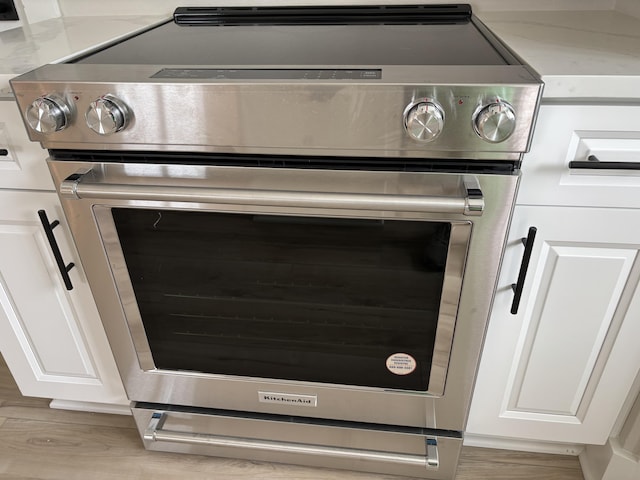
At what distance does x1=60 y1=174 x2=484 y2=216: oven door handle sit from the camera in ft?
2.39

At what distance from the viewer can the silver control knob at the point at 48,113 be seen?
28.9 inches

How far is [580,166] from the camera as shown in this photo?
0.76 m

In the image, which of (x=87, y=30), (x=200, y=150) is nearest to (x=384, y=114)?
(x=200, y=150)

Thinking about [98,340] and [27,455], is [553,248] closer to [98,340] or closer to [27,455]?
[98,340]

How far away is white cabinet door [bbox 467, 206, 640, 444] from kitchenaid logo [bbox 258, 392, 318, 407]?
1.20ft

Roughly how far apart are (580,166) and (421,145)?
0.87 feet

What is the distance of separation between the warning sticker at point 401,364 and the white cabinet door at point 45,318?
2.15 ft

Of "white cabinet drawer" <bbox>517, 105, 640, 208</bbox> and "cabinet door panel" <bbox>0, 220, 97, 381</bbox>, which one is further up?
"white cabinet drawer" <bbox>517, 105, 640, 208</bbox>

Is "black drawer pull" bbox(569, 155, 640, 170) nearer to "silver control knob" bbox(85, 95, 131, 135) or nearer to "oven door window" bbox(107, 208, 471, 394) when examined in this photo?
"oven door window" bbox(107, 208, 471, 394)

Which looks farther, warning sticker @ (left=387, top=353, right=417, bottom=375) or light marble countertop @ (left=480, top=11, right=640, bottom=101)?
warning sticker @ (left=387, top=353, right=417, bottom=375)

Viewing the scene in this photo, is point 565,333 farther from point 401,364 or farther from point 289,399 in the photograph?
point 289,399

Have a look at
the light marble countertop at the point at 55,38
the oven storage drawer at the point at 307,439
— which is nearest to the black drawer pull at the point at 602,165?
the oven storage drawer at the point at 307,439

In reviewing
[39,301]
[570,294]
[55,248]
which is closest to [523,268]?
[570,294]

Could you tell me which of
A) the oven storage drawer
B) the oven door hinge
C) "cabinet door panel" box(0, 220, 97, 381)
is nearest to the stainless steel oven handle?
the oven storage drawer
